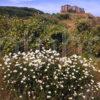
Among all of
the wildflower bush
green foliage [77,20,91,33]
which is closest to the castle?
green foliage [77,20,91,33]

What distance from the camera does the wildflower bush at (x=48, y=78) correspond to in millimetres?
9367

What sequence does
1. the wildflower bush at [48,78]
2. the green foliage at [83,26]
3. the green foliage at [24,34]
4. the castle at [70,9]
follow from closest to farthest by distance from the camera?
the wildflower bush at [48,78]
the green foliage at [24,34]
the green foliage at [83,26]
the castle at [70,9]

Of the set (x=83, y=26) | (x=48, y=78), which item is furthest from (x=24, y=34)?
(x=48, y=78)

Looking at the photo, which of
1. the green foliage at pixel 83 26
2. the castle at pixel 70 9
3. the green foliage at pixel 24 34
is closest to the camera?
the green foliage at pixel 24 34

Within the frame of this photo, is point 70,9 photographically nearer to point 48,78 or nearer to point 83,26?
point 83,26

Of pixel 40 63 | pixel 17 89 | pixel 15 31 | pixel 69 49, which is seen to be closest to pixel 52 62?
pixel 40 63

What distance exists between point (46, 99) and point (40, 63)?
85cm

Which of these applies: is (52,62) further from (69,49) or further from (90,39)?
(90,39)

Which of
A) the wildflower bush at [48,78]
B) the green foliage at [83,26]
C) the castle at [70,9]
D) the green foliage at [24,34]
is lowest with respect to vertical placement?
the castle at [70,9]

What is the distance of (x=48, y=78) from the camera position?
9469mm

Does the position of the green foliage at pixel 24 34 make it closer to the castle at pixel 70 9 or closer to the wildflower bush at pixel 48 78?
the wildflower bush at pixel 48 78

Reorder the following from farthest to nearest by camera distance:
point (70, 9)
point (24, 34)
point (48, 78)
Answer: point (70, 9) < point (24, 34) < point (48, 78)

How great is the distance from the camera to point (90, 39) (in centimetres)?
1820

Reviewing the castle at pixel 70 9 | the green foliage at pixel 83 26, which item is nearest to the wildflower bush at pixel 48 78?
the green foliage at pixel 83 26
